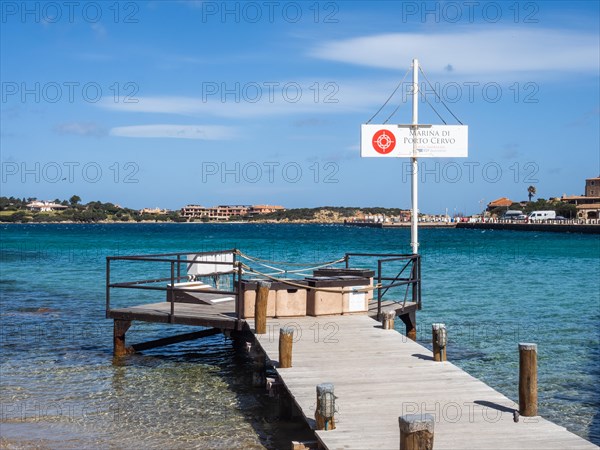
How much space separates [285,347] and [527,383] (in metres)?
3.94

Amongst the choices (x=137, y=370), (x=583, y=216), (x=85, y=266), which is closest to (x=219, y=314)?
(x=137, y=370)

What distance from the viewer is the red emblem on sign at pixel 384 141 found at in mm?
18594

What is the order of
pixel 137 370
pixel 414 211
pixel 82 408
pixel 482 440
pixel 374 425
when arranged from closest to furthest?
1. pixel 482 440
2. pixel 374 425
3. pixel 82 408
4. pixel 137 370
5. pixel 414 211

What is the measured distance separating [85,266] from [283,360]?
48.2 meters

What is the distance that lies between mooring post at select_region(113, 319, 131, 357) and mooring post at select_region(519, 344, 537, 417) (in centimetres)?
1092

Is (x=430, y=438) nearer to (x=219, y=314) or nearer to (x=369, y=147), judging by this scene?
(x=219, y=314)

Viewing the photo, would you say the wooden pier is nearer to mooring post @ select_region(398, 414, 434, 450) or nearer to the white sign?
mooring post @ select_region(398, 414, 434, 450)

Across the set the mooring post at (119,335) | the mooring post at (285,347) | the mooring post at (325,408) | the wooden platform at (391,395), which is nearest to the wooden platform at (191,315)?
the mooring post at (119,335)

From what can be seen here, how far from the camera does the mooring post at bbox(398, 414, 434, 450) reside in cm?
691

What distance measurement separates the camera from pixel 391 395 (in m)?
10.1

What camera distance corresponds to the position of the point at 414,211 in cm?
1831

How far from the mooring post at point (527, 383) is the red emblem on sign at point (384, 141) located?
9782mm

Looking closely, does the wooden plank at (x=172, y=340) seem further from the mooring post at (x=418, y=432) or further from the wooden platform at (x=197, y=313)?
the mooring post at (x=418, y=432)

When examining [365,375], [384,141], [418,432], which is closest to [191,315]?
[365,375]
